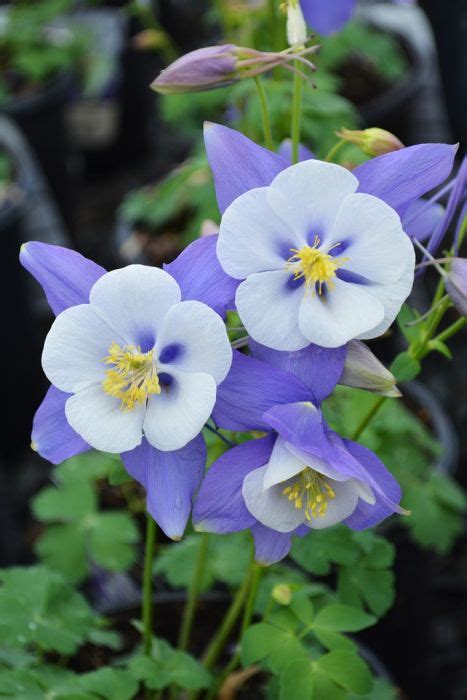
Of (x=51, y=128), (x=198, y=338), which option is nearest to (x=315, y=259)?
(x=198, y=338)

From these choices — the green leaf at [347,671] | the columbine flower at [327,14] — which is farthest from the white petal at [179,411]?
the columbine flower at [327,14]

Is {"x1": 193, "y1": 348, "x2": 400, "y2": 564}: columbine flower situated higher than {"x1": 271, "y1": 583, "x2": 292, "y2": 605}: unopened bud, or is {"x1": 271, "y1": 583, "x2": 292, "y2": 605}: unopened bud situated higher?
{"x1": 193, "y1": 348, "x2": 400, "y2": 564}: columbine flower

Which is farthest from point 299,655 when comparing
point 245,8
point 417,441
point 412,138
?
point 412,138

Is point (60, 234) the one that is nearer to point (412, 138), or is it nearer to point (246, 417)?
point (412, 138)

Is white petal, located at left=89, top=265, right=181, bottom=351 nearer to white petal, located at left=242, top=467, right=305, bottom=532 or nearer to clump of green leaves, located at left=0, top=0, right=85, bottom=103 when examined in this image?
white petal, located at left=242, top=467, right=305, bottom=532

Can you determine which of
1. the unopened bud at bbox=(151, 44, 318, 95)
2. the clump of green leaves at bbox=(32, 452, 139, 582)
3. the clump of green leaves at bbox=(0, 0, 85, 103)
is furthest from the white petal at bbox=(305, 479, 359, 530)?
the clump of green leaves at bbox=(0, 0, 85, 103)

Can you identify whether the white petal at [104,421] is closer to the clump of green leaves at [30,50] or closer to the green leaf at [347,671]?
the green leaf at [347,671]
